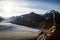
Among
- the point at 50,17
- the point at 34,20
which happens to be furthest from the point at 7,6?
the point at 50,17

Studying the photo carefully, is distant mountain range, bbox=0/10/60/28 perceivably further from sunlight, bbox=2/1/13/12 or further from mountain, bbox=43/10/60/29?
sunlight, bbox=2/1/13/12

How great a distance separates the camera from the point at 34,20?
9969 mm

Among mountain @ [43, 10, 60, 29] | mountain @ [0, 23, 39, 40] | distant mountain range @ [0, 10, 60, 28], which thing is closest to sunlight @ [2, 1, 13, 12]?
distant mountain range @ [0, 10, 60, 28]

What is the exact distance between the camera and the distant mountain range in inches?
389

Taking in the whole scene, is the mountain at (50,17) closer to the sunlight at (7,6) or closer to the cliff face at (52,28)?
the cliff face at (52,28)

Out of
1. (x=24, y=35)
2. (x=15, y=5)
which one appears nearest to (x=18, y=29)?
(x=24, y=35)

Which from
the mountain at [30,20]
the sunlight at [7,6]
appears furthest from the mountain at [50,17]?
the sunlight at [7,6]

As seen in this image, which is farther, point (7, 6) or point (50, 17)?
point (7, 6)

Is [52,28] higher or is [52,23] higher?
[52,23]

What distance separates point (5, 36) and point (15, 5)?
155cm

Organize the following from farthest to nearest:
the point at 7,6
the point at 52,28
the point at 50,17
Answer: the point at 7,6 → the point at 50,17 → the point at 52,28

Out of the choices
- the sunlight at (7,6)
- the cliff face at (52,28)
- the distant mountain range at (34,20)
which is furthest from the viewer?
the sunlight at (7,6)

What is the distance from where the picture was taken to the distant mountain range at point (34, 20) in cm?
987

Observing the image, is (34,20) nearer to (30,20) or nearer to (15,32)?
(30,20)
